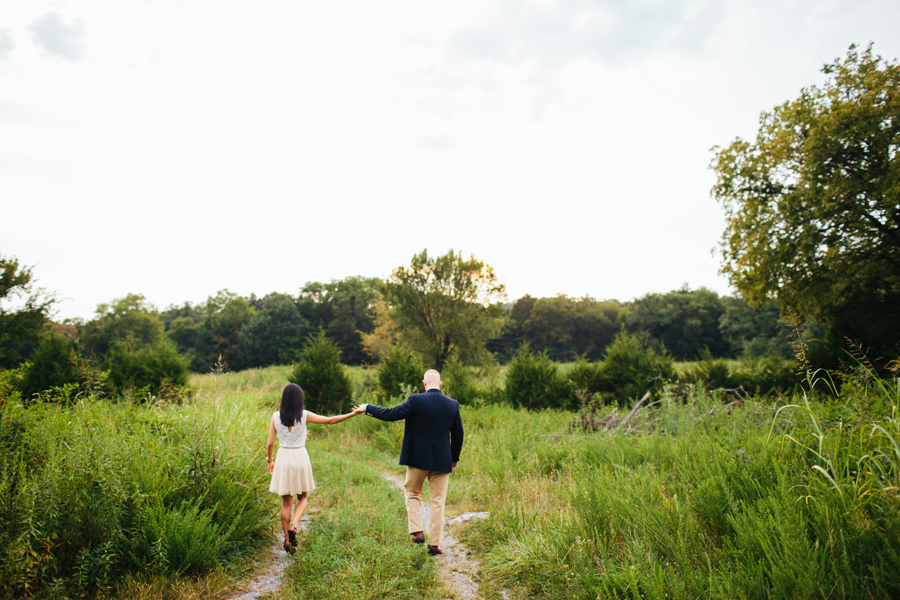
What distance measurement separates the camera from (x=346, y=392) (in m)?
15.1

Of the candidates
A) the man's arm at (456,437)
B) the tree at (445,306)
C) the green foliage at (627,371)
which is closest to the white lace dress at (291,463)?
the man's arm at (456,437)

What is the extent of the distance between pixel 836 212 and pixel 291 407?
17622 mm

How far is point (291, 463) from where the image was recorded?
4617 mm

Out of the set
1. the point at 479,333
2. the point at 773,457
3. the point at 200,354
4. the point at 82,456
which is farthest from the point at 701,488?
the point at 200,354

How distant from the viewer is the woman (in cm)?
453

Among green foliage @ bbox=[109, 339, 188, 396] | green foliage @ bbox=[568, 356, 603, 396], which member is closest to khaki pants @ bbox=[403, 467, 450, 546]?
green foliage @ bbox=[568, 356, 603, 396]

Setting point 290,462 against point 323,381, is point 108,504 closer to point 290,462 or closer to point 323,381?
point 290,462

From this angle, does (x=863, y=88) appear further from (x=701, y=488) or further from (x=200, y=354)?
(x=200, y=354)

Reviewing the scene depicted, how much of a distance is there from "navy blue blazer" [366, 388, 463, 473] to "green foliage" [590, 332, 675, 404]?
11.3m

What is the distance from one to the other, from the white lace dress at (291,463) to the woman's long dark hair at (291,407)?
8 centimetres

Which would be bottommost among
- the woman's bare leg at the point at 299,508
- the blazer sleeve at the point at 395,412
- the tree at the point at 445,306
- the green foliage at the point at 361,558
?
the green foliage at the point at 361,558

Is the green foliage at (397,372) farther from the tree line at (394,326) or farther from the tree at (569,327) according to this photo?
the tree at (569,327)

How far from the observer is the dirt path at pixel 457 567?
3787 millimetres

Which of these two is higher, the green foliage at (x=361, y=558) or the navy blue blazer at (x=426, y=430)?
the navy blue blazer at (x=426, y=430)
